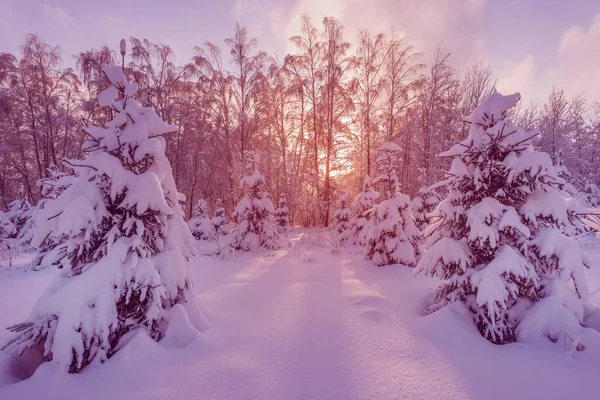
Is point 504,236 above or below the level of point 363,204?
below

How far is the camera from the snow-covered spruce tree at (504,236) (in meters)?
3.21

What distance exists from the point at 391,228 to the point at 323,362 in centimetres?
561

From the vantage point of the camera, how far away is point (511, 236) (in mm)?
3658

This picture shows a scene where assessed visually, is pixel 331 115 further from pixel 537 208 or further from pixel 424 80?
pixel 537 208

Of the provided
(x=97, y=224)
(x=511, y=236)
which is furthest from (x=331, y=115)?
(x=97, y=224)

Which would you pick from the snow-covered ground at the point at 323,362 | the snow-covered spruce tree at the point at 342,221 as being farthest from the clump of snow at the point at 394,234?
the snow-covered spruce tree at the point at 342,221

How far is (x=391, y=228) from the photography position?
783cm

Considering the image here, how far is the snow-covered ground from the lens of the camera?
7.77 feet

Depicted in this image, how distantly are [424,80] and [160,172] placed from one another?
17353 mm

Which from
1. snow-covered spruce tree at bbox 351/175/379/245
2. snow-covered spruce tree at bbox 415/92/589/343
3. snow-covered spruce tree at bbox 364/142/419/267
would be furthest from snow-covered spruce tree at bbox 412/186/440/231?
snow-covered spruce tree at bbox 415/92/589/343

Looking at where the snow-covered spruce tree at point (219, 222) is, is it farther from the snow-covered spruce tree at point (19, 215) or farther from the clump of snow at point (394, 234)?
the clump of snow at point (394, 234)

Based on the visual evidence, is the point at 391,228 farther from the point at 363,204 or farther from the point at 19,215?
the point at 19,215

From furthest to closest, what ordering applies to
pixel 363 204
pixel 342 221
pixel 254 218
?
1. pixel 342 221
2. pixel 254 218
3. pixel 363 204

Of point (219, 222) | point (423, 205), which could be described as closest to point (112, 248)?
point (423, 205)
